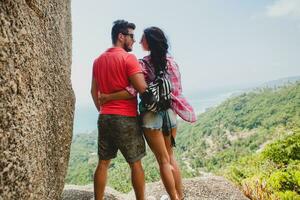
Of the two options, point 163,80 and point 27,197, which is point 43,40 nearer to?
point 27,197

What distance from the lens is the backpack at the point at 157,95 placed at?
3.70m

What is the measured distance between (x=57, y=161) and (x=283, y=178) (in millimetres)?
7447

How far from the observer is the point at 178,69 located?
4.24m

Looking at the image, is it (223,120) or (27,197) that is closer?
(27,197)

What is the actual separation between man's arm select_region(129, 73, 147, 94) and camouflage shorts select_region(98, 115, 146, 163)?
1.12ft

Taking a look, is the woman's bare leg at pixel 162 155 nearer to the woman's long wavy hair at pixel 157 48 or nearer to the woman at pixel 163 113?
the woman at pixel 163 113

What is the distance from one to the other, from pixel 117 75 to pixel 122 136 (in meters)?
0.69

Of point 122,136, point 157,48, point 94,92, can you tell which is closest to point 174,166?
point 122,136

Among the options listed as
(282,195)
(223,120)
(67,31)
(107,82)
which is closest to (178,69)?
(107,82)

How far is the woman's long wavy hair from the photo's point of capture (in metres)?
4.02

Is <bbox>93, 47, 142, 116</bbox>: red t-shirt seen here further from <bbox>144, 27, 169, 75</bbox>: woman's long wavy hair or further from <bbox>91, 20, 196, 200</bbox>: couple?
<bbox>144, 27, 169, 75</bbox>: woman's long wavy hair

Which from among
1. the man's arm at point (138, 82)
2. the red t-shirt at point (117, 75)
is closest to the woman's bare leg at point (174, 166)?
the red t-shirt at point (117, 75)

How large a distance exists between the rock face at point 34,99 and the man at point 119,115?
16.4 inches

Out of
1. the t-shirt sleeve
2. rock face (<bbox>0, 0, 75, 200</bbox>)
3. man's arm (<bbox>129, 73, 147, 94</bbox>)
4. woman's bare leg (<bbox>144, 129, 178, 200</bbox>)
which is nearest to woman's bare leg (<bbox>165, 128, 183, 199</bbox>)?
woman's bare leg (<bbox>144, 129, 178, 200</bbox>)
